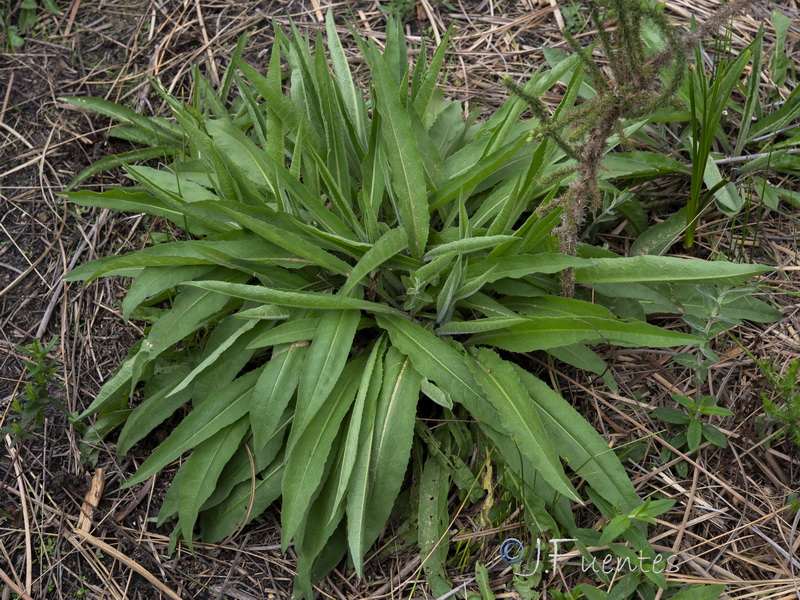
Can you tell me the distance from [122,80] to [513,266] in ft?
7.23

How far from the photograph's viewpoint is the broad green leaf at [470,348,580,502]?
1791 mm

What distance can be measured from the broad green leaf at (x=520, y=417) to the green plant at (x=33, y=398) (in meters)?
1.48

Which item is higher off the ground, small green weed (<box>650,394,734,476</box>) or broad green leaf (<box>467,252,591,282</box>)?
broad green leaf (<box>467,252,591,282</box>)

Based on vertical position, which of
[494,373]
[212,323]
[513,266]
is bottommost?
[212,323]

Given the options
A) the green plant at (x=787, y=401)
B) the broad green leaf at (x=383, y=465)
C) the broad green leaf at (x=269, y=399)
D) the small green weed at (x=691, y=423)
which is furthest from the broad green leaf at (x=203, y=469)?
the green plant at (x=787, y=401)

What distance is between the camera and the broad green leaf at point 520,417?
1.79 m

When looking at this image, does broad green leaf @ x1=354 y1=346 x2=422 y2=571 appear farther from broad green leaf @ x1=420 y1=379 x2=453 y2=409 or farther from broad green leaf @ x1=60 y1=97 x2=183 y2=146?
broad green leaf @ x1=60 y1=97 x2=183 y2=146

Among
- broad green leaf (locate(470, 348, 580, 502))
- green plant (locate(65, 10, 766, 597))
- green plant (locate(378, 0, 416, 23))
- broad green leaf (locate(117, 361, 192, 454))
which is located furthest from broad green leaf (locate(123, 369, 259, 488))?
green plant (locate(378, 0, 416, 23))

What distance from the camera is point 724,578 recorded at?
1.85m

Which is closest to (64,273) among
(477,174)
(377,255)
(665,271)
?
(377,255)

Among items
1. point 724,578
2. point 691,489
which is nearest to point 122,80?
point 691,489

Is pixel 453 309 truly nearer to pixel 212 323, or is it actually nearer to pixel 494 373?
pixel 494 373

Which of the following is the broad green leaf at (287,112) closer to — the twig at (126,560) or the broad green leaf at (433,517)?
the broad green leaf at (433,517)

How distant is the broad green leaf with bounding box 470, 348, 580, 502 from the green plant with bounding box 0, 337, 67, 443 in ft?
4.84
